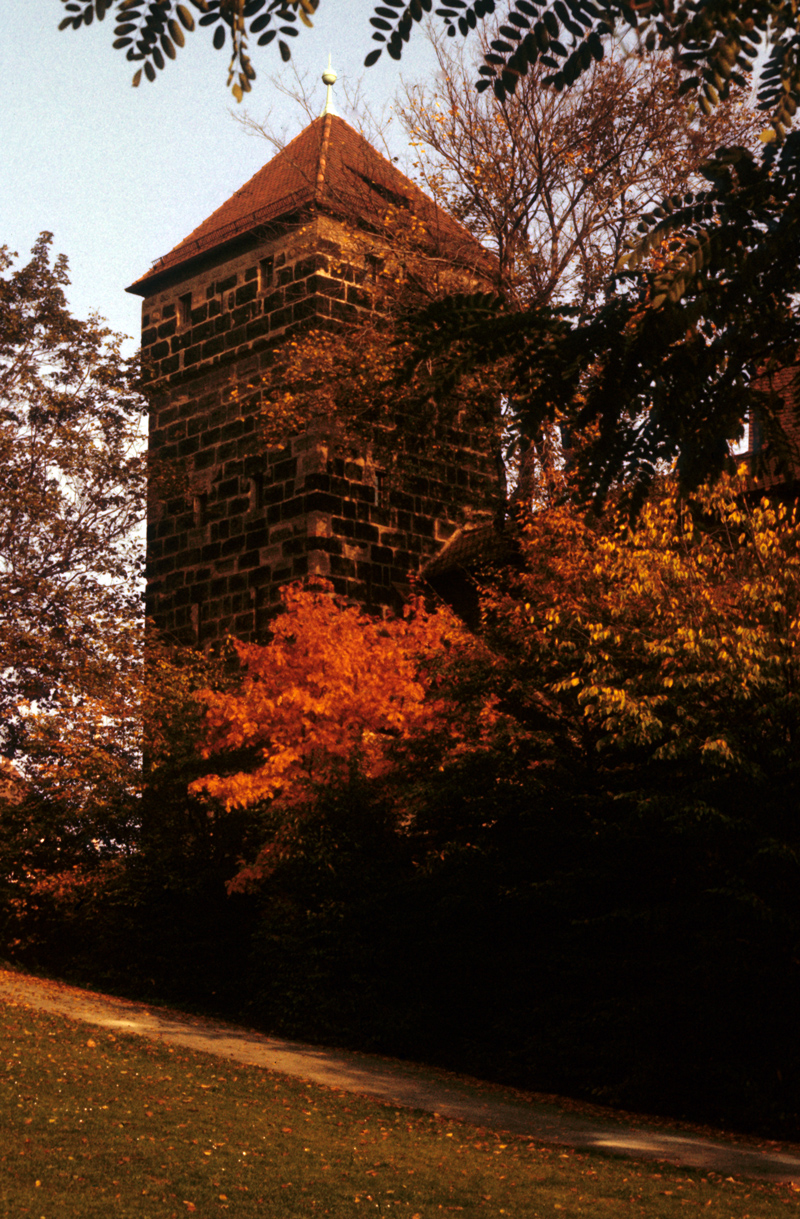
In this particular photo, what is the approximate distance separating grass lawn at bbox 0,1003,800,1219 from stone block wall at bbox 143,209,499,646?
13874mm

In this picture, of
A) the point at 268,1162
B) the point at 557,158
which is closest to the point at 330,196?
the point at 557,158

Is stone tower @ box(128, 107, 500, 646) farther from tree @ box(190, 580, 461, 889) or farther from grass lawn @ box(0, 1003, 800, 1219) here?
grass lawn @ box(0, 1003, 800, 1219)

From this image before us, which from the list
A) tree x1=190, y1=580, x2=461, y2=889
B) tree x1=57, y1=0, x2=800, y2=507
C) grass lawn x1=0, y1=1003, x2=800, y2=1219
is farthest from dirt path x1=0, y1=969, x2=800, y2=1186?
tree x1=57, y1=0, x2=800, y2=507

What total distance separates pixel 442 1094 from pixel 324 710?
5783mm

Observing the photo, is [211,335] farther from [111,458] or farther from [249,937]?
[249,937]

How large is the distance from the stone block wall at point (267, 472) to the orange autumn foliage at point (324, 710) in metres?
6.14

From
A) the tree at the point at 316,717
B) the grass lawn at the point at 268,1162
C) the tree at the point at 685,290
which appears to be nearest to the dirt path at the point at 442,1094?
the grass lawn at the point at 268,1162

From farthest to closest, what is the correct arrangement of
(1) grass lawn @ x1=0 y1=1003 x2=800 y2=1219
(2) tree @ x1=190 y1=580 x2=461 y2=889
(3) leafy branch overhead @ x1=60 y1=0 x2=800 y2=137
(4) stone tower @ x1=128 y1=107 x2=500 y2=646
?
(4) stone tower @ x1=128 y1=107 x2=500 y2=646, (2) tree @ x1=190 y1=580 x2=461 y2=889, (1) grass lawn @ x1=0 y1=1003 x2=800 y2=1219, (3) leafy branch overhead @ x1=60 y1=0 x2=800 y2=137

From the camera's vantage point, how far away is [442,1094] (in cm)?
1369

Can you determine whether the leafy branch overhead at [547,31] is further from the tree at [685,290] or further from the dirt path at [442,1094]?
the dirt path at [442,1094]

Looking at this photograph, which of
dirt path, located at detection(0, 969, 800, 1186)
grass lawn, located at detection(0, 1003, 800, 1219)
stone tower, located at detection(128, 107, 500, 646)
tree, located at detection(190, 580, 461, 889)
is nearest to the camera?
grass lawn, located at detection(0, 1003, 800, 1219)

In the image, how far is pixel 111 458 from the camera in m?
25.8

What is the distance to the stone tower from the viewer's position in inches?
987

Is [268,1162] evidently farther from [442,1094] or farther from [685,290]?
[685,290]
